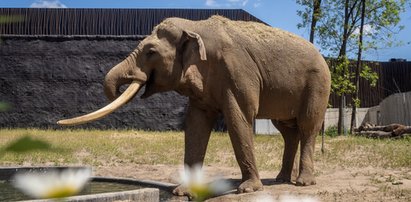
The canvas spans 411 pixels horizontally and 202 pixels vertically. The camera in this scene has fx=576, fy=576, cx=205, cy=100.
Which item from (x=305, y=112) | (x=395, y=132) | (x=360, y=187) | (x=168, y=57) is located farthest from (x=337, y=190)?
(x=395, y=132)

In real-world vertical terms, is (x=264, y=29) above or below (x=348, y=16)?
below

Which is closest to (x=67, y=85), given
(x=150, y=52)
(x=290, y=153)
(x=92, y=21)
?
(x=92, y=21)

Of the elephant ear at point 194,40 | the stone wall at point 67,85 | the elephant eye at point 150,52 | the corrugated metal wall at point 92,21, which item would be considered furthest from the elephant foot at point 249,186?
the corrugated metal wall at point 92,21

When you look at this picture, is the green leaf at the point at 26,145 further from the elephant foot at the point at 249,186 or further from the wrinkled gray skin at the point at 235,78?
the elephant foot at the point at 249,186

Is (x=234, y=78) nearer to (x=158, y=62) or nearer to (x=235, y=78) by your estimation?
(x=235, y=78)

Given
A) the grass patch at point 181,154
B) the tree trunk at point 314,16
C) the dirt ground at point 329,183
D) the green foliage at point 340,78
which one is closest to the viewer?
the dirt ground at point 329,183

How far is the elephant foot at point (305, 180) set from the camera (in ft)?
21.2

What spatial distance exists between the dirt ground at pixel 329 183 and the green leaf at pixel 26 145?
385cm

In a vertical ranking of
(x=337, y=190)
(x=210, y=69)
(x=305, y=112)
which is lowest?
(x=337, y=190)

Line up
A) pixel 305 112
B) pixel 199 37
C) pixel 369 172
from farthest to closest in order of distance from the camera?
1. pixel 369 172
2. pixel 305 112
3. pixel 199 37

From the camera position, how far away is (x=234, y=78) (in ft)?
19.7

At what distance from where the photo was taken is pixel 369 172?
7.91m

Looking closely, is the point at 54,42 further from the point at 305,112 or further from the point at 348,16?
the point at 305,112

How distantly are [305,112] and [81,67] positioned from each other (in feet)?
40.7
